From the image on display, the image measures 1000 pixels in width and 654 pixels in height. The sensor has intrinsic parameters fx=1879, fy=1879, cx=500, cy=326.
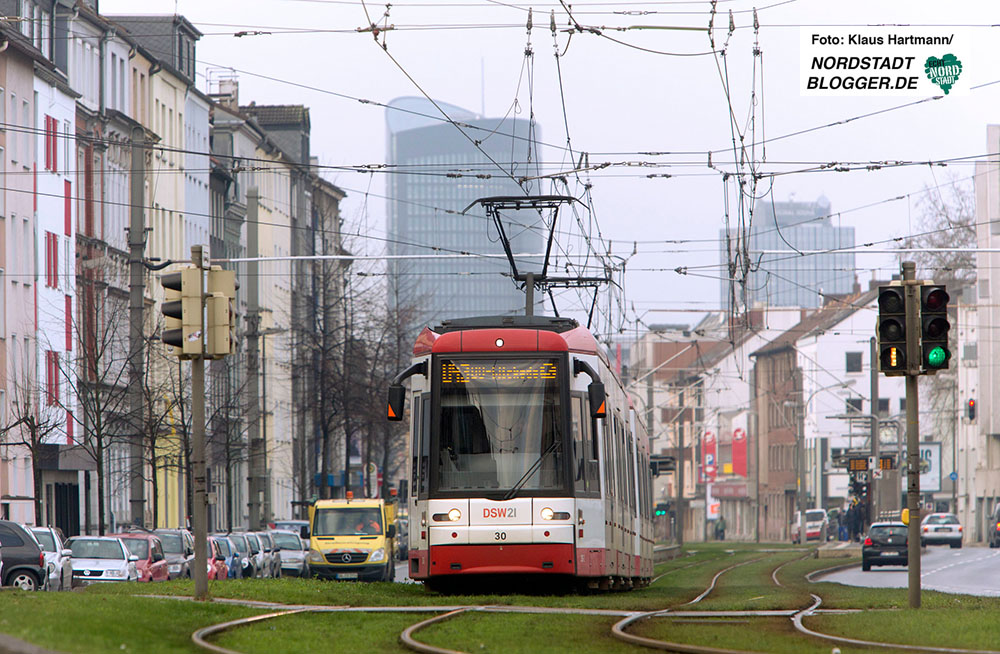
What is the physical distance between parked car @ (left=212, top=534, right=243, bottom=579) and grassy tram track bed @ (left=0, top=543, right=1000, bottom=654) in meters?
17.6

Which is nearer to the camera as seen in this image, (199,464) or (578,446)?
(199,464)

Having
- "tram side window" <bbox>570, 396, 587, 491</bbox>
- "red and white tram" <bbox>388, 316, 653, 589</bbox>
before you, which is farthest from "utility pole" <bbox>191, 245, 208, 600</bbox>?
"tram side window" <bbox>570, 396, 587, 491</bbox>

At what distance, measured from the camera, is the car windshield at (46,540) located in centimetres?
3114

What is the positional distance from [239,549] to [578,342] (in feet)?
71.3

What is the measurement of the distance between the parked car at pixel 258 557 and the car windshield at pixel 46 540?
1232 cm

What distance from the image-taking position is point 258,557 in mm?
44531

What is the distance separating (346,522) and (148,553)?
10.9 metres

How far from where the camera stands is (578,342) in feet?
75.3

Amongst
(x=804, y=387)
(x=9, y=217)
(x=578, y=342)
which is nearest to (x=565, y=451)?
(x=578, y=342)

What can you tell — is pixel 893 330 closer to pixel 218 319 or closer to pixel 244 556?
pixel 218 319

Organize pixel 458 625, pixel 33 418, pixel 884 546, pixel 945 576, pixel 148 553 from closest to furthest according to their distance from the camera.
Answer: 1. pixel 458 625
2. pixel 148 553
3. pixel 33 418
4. pixel 945 576
5. pixel 884 546

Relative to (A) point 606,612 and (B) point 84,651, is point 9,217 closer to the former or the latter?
(A) point 606,612

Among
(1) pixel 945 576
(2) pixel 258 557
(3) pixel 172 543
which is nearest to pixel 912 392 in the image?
(3) pixel 172 543

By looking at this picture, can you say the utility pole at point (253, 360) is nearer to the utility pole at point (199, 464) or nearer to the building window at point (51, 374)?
the building window at point (51, 374)
